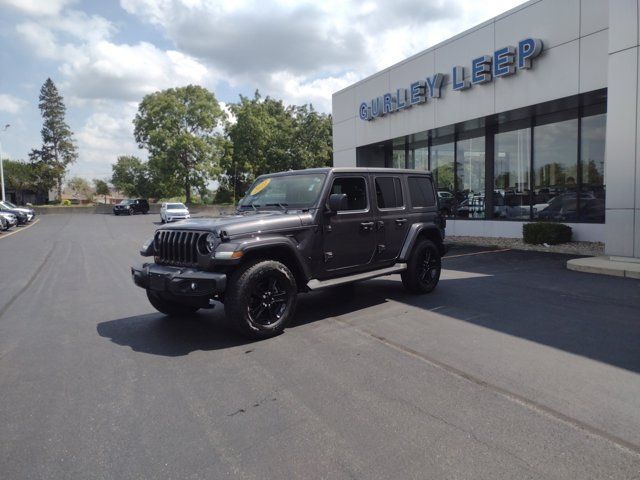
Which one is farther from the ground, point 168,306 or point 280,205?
point 280,205

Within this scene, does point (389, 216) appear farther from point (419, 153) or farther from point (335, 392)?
point (419, 153)

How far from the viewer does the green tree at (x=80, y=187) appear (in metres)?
93.9

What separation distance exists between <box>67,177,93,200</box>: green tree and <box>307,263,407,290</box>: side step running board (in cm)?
9948

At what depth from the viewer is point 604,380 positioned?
153 inches

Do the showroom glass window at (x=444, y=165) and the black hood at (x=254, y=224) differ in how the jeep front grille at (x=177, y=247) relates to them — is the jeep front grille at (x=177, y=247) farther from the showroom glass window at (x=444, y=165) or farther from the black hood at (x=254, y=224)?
the showroom glass window at (x=444, y=165)

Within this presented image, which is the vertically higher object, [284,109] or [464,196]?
[284,109]

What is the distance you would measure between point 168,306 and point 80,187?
100895mm

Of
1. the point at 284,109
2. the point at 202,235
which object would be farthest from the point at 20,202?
the point at 202,235

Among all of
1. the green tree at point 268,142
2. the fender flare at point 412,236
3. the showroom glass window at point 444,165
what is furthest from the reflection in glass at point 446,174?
the green tree at point 268,142

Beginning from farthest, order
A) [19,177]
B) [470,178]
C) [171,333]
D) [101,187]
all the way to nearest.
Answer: [101,187]
[19,177]
[470,178]
[171,333]

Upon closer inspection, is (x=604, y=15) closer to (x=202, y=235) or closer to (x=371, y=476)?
(x=202, y=235)

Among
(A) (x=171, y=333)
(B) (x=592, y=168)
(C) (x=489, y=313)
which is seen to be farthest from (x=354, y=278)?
(B) (x=592, y=168)

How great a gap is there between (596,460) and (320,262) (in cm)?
359

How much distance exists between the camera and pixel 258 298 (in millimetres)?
5117
